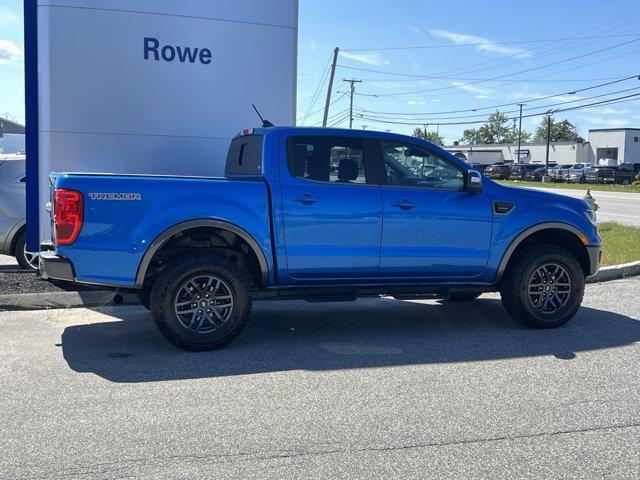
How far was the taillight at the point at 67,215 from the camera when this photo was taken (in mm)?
5414

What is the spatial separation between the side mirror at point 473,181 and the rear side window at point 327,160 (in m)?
0.99

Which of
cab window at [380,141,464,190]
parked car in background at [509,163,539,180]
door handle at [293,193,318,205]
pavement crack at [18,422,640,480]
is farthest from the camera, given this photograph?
parked car in background at [509,163,539,180]

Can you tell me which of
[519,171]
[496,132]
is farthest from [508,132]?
[519,171]

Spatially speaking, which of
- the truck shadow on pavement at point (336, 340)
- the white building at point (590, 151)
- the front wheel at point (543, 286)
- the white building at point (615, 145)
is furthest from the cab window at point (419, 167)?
the white building at point (615, 145)

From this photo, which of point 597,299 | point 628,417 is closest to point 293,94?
point 597,299

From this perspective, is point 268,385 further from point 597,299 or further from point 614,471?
point 597,299

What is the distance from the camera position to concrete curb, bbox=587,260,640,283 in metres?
9.60

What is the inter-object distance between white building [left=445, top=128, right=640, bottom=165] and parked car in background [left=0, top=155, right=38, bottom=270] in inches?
3049

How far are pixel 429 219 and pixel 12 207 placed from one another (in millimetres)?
5922

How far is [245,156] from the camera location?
262 inches

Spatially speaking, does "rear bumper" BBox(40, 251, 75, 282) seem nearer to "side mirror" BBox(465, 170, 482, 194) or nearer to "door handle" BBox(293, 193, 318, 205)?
"door handle" BBox(293, 193, 318, 205)

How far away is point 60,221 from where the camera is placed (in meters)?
5.45

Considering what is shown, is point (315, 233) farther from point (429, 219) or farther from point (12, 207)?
point (12, 207)

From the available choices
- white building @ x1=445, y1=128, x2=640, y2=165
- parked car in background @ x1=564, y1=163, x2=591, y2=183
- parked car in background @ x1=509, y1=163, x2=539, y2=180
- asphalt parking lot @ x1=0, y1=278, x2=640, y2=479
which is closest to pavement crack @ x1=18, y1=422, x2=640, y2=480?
asphalt parking lot @ x1=0, y1=278, x2=640, y2=479
